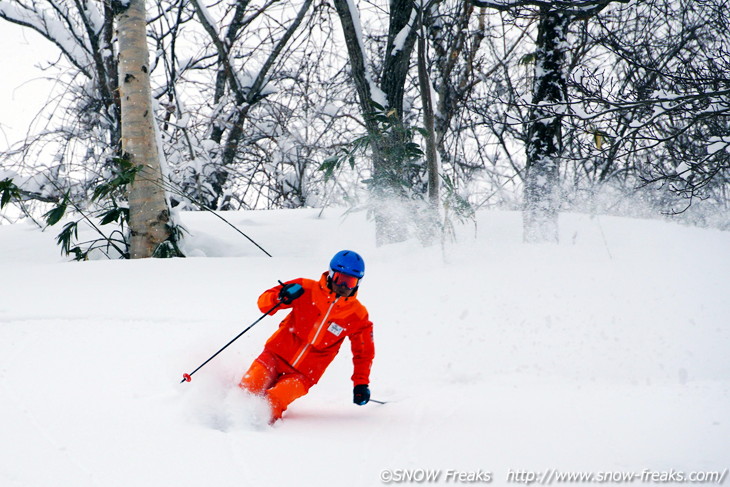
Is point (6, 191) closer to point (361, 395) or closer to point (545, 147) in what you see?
point (361, 395)

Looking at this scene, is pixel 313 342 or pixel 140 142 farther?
pixel 140 142

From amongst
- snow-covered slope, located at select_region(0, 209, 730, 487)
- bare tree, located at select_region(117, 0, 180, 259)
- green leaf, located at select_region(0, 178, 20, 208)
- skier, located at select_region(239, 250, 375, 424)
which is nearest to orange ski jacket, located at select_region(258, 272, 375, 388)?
skier, located at select_region(239, 250, 375, 424)

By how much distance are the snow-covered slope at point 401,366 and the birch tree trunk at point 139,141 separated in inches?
22.0

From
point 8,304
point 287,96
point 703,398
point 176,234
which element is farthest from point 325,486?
point 287,96

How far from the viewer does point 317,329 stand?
364cm

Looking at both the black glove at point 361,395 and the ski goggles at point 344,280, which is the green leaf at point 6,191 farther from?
the black glove at point 361,395

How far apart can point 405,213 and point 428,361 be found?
9.41 feet

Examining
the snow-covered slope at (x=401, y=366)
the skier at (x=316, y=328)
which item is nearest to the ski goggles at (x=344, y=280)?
the skier at (x=316, y=328)

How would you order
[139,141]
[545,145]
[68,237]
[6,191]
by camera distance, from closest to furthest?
[6,191], [68,237], [139,141], [545,145]

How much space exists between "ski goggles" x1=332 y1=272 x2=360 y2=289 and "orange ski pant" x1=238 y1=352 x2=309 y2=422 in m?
0.63

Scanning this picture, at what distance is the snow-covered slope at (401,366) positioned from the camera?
2270 mm

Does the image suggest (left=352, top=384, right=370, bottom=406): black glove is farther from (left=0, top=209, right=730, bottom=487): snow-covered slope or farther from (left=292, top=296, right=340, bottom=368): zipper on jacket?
(left=292, top=296, right=340, bottom=368): zipper on jacket

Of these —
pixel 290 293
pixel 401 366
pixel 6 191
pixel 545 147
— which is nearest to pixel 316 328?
pixel 290 293

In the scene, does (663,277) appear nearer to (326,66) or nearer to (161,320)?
(161,320)
